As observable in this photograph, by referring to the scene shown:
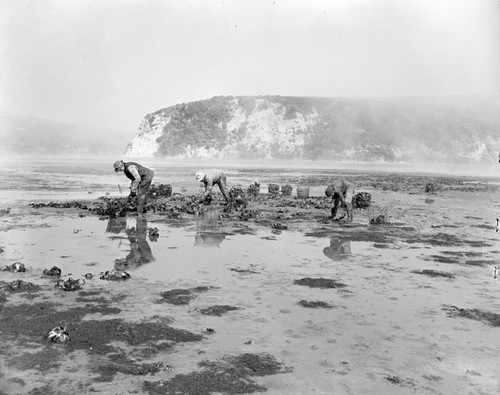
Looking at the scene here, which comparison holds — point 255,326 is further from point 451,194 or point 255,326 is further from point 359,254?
point 451,194

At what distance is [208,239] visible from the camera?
1259cm

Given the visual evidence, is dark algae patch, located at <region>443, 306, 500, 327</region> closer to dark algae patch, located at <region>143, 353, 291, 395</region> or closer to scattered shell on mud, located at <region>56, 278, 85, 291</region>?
dark algae patch, located at <region>143, 353, 291, 395</region>

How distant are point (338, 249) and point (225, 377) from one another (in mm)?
7386

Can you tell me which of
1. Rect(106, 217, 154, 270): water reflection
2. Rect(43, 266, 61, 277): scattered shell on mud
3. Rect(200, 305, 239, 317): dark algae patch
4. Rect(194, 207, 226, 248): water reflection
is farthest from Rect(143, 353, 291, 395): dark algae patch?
Rect(194, 207, 226, 248): water reflection

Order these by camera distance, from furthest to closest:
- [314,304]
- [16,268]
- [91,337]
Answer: [16,268]
[314,304]
[91,337]

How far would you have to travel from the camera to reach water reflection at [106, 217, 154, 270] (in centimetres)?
972

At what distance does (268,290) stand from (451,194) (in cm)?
2483

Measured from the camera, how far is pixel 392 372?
495cm

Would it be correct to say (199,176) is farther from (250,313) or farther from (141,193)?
(250,313)

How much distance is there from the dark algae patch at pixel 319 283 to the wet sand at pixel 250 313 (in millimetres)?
40

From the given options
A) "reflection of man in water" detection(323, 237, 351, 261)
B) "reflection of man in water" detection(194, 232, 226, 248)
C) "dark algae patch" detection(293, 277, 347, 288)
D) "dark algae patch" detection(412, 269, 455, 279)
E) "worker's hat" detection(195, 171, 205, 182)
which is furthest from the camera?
"worker's hat" detection(195, 171, 205, 182)

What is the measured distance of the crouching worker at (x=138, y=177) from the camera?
15711mm

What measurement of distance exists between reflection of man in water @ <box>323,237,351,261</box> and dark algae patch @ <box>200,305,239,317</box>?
425cm

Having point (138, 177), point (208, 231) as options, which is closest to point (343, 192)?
point (208, 231)
